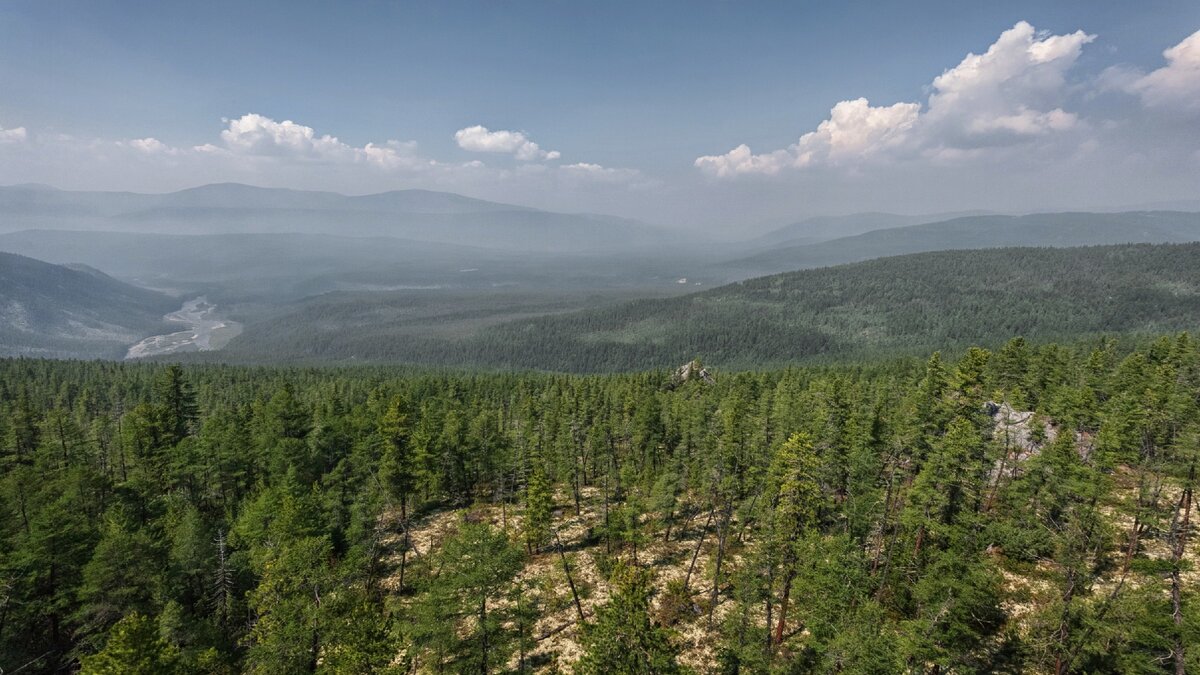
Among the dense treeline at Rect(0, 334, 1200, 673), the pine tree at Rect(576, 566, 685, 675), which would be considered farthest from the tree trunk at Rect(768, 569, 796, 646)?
the pine tree at Rect(576, 566, 685, 675)

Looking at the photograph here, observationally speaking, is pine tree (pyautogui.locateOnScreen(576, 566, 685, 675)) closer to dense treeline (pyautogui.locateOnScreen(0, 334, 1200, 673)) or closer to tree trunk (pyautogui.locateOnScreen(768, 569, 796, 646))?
dense treeline (pyautogui.locateOnScreen(0, 334, 1200, 673))

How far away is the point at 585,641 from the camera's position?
27.3 metres

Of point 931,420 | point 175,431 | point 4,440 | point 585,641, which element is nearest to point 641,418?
point 931,420

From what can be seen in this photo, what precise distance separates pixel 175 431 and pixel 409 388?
5331cm

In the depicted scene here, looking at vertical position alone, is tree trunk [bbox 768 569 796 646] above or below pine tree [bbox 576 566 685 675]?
below

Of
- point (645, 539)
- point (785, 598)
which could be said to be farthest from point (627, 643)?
point (645, 539)

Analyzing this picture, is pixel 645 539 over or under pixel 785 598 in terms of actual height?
under

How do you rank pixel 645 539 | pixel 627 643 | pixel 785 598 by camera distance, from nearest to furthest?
pixel 627 643
pixel 785 598
pixel 645 539

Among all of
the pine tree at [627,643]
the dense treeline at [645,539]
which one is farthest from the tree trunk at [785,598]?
the pine tree at [627,643]

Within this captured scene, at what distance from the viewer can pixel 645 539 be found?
47281 mm

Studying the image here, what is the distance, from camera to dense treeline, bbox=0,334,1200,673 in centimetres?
2761

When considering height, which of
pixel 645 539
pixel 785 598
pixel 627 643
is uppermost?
pixel 627 643

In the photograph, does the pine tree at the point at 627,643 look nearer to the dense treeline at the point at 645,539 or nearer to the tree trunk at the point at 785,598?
the dense treeline at the point at 645,539

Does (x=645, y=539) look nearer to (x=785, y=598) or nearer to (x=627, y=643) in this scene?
(x=785, y=598)
